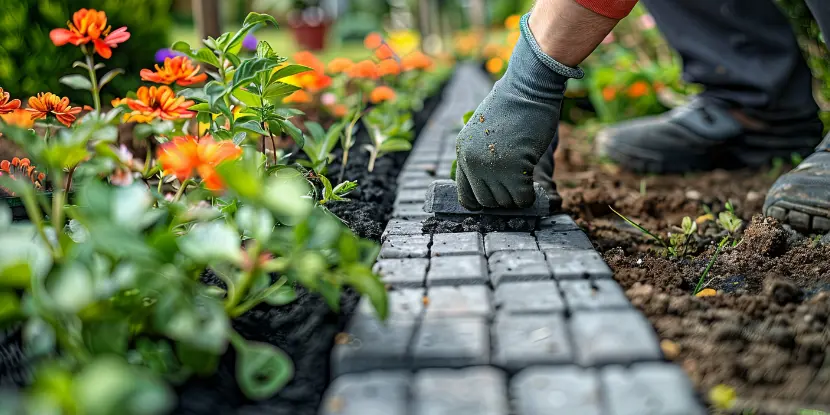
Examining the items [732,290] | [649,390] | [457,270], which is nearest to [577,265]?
[457,270]

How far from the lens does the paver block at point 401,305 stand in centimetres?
120

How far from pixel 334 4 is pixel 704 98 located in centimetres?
1521

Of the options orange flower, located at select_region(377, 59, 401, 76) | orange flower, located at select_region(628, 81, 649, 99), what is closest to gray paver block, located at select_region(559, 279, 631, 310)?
orange flower, located at select_region(377, 59, 401, 76)

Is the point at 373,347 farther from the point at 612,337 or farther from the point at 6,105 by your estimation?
the point at 6,105

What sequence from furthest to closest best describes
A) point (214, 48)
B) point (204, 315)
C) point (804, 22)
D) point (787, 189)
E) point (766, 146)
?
point (804, 22), point (766, 146), point (787, 189), point (214, 48), point (204, 315)

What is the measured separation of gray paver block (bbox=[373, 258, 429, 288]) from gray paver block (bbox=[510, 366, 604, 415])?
37 cm

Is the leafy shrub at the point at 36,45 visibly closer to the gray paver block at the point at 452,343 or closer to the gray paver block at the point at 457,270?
the gray paver block at the point at 457,270

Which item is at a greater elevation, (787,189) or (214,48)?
(214,48)

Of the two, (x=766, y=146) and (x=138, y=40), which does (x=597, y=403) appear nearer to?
(x=766, y=146)

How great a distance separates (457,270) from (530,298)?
19 centimetres

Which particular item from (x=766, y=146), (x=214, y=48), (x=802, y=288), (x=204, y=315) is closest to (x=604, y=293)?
(x=802, y=288)

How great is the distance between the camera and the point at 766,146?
8.91 ft

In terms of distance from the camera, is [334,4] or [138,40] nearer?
[138,40]

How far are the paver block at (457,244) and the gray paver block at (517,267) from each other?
0.20 ft
